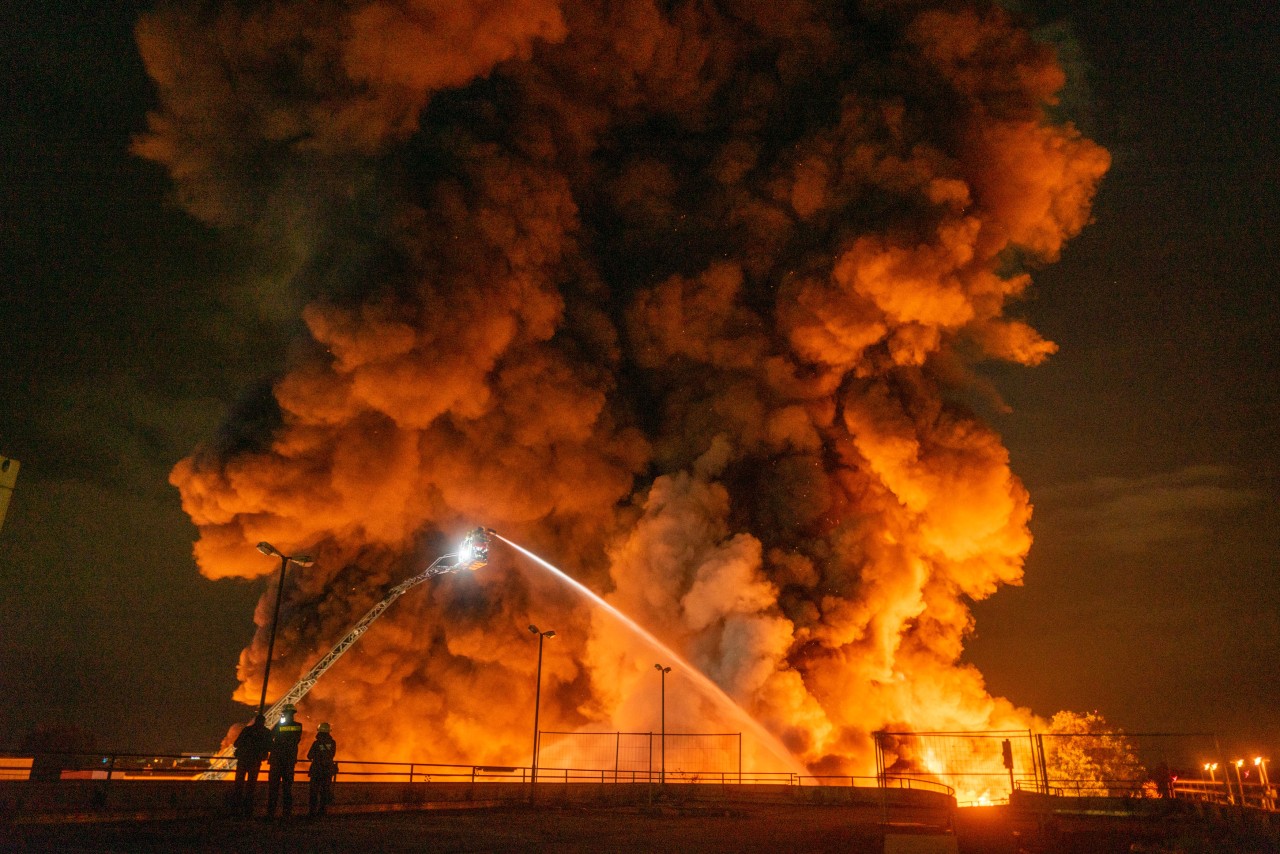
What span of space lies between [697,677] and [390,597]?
12233mm

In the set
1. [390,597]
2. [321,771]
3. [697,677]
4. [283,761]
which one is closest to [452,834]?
[283,761]

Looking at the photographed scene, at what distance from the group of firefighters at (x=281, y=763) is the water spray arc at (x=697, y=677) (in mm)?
18318

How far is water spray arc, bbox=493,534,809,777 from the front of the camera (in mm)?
30828

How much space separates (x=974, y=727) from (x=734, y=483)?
12474 mm

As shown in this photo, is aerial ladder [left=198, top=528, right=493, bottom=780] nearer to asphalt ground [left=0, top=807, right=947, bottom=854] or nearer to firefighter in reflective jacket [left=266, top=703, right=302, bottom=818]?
asphalt ground [left=0, top=807, right=947, bottom=854]

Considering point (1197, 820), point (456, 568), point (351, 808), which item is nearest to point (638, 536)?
point (456, 568)

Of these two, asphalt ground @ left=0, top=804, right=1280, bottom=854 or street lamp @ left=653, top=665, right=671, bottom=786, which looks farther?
street lamp @ left=653, top=665, right=671, bottom=786

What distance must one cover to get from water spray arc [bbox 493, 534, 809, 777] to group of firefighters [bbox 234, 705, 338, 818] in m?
18.3

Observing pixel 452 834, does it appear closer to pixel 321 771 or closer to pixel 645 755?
pixel 321 771

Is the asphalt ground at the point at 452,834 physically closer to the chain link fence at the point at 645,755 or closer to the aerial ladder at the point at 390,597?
the chain link fence at the point at 645,755

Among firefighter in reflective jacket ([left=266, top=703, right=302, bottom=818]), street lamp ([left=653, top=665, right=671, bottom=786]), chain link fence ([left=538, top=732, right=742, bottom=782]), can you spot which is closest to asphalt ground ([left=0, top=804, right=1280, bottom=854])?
firefighter in reflective jacket ([left=266, top=703, right=302, bottom=818])

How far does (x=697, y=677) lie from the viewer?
33.4 metres

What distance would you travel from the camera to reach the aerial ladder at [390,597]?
33.5 meters

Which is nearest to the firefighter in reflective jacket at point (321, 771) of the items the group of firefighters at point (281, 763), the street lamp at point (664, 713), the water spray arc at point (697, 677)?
the group of firefighters at point (281, 763)
